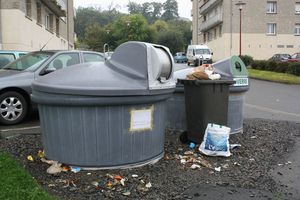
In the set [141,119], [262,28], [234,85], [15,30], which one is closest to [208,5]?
[262,28]

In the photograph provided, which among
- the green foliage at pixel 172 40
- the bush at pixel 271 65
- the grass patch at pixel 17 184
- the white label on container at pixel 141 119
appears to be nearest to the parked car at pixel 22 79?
the grass patch at pixel 17 184

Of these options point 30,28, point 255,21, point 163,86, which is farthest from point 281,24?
point 163,86

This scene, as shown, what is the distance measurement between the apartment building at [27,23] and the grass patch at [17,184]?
60.2ft

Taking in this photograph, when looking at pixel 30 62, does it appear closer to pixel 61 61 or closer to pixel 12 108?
pixel 61 61

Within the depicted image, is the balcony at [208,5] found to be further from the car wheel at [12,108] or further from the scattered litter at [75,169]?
A: the scattered litter at [75,169]

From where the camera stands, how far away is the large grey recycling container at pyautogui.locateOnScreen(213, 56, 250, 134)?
24.3 feet

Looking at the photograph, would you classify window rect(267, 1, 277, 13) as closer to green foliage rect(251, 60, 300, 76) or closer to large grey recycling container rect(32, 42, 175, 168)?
green foliage rect(251, 60, 300, 76)

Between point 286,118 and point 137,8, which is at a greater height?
point 137,8

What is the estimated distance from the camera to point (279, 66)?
2958 cm

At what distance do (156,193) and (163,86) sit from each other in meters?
1.45

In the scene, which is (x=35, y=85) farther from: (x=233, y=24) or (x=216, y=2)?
(x=216, y=2)

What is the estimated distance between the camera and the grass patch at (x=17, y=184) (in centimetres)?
422

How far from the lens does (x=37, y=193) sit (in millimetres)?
4273

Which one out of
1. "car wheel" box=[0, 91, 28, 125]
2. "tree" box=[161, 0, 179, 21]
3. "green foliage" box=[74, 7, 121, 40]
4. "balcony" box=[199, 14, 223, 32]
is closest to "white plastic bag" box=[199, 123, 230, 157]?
"car wheel" box=[0, 91, 28, 125]
